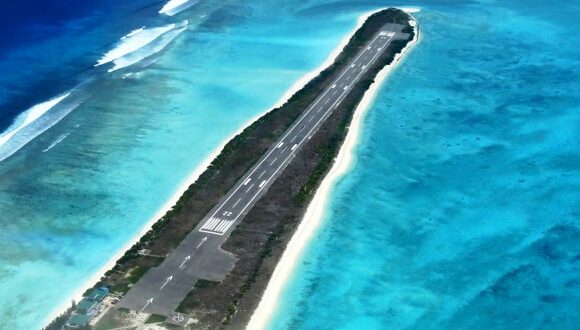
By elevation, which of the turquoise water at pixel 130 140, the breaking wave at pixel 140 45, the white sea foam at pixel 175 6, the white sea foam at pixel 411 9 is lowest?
the turquoise water at pixel 130 140

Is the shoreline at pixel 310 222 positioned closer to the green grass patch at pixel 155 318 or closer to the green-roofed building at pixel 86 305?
the green grass patch at pixel 155 318

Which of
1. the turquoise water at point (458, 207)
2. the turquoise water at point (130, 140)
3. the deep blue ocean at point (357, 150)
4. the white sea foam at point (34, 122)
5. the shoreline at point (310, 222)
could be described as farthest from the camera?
the white sea foam at point (34, 122)

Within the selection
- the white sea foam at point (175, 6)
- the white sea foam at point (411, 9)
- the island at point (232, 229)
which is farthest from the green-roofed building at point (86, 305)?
the white sea foam at point (411, 9)

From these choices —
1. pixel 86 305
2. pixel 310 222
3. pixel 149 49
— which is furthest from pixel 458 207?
pixel 149 49

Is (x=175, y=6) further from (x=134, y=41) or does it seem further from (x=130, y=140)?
(x=130, y=140)

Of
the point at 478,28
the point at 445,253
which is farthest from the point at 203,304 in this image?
the point at 478,28

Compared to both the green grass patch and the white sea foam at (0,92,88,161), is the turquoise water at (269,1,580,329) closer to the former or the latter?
the green grass patch
